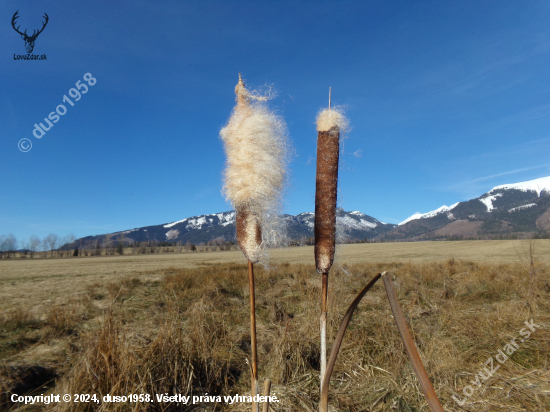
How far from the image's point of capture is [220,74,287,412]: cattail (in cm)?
215

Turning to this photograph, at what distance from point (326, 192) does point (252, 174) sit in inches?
22.7

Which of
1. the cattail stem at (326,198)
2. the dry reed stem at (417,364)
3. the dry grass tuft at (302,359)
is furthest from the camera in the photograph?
the dry grass tuft at (302,359)

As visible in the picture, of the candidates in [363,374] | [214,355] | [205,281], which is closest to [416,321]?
[363,374]

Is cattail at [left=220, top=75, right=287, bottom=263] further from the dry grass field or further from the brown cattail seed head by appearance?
the dry grass field

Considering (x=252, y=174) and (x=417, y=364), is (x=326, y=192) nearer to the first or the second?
(x=252, y=174)

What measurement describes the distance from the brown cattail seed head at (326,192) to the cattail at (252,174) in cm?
37

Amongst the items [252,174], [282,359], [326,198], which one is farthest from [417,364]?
[282,359]

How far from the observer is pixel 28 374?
4.32 metres

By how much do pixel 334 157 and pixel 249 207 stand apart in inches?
29.2

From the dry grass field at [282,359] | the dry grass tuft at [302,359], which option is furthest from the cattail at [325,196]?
the dry grass tuft at [302,359]

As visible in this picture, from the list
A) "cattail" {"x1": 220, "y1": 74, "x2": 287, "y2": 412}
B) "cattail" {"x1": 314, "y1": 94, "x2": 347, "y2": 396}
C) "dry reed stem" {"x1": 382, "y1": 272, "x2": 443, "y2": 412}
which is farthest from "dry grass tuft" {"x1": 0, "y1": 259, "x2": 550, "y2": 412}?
"dry reed stem" {"x1": 382, "y1": 272, "x2": 443, "y2": 412}

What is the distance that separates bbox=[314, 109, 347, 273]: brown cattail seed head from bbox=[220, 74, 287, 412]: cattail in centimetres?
37

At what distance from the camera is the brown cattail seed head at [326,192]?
2088 mm

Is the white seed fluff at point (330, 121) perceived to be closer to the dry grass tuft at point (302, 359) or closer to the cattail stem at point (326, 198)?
the cattail stem at point (326, 198)
